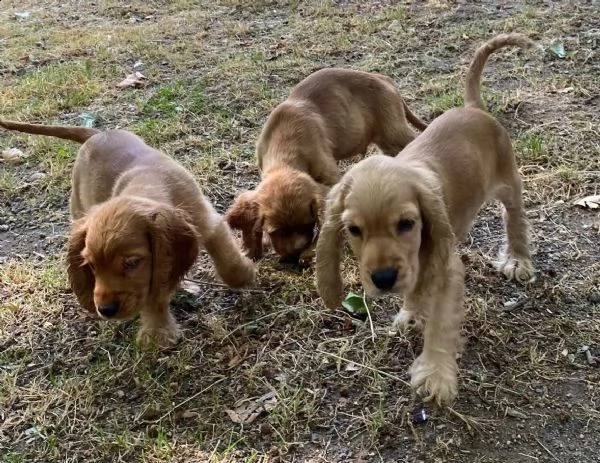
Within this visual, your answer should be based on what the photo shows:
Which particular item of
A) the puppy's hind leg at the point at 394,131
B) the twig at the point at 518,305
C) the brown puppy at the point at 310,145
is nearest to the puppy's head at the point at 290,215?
the brown puppy at the point at 310,145

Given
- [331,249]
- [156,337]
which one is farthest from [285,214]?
[156,337]

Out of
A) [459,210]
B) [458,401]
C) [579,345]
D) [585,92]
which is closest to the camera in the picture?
[458,401]

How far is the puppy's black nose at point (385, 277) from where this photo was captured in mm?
2996

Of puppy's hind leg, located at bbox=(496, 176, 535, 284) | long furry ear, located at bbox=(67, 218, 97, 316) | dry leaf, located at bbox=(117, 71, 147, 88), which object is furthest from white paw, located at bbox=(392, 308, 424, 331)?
dry leaf, located at bbox=(117, 71, 147, 88)

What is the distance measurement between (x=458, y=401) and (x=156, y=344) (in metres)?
1.66

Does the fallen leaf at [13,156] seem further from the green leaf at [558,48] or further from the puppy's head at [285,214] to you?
the green leaf at [558,48]

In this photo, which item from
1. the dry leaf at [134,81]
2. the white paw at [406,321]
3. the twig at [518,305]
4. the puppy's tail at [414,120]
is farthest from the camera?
the dry leaf at [134,81]

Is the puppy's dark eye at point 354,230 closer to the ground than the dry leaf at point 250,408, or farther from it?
farther from it

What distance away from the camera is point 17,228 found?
17.4 feet

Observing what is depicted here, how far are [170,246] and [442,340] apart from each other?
1445 millimetres

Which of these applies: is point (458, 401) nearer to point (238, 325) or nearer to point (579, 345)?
point (579, 345)

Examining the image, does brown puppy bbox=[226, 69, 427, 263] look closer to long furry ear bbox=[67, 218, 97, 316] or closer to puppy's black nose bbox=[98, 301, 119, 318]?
long furry ear bbox=[67, 218, 97, 316]

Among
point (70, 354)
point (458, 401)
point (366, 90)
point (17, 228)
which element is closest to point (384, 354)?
point (458, 401)

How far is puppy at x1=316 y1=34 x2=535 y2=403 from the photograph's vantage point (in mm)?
3068
